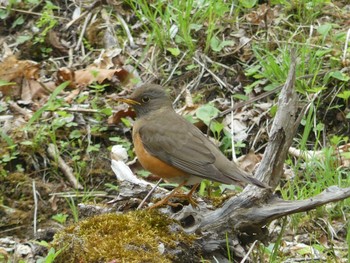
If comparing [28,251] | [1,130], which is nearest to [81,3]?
[1,130]

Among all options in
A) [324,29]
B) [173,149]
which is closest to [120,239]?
[173,149]

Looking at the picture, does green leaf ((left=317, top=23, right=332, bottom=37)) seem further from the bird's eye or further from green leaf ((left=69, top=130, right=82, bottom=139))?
green leaf ((left=69, top=130, right=82, bottom=139))

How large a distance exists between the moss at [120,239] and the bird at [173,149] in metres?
0.32

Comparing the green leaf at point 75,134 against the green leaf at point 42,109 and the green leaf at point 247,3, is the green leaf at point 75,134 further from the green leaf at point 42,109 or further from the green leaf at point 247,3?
the green leaf at point 247,3

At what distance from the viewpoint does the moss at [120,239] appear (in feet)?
13.4

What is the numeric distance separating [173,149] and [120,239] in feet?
3.62

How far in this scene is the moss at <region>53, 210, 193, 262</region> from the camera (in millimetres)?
4074

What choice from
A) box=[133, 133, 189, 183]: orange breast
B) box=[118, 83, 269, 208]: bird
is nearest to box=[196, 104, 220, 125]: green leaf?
box=[118, 83, 269, 208]: bird

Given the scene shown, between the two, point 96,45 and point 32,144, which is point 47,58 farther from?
point 32,144

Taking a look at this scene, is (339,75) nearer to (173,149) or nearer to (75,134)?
(173,149)

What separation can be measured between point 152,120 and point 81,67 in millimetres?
2428

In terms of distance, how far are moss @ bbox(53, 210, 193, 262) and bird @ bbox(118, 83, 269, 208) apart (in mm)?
318

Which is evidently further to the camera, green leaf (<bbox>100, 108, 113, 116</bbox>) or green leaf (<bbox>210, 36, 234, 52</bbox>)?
green leaf (<bbox>210, 36, 234, 52</bbox>)

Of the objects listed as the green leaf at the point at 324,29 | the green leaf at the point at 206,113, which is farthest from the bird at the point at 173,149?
the green leaf at the point at 324,29
